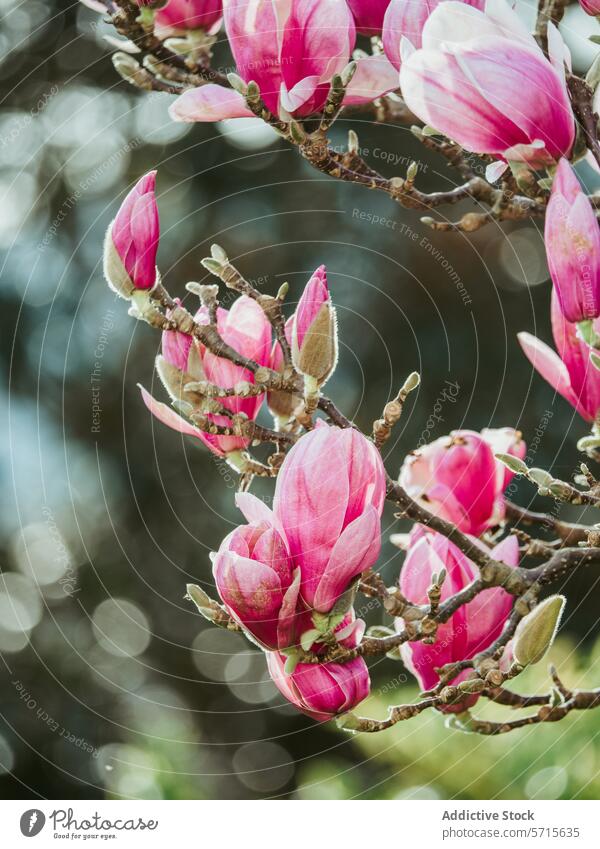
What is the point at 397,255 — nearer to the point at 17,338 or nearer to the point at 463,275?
the point at 463,275

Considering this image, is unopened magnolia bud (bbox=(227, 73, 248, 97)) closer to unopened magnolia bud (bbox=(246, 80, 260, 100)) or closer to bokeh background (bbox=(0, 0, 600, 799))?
unopened magnolia bud (bbox=(246, 80, 260, 100))

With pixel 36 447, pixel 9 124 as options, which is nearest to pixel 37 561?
pixel 36 447

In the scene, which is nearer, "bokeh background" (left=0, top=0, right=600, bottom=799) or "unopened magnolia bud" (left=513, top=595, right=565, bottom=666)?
"unopened magnolia bud" (left=513, top=595, right=565, bottom=666)

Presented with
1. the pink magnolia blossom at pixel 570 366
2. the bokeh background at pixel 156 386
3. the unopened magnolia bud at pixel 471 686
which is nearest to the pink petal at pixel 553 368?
the pink magnolia blossom at pixel 570 366

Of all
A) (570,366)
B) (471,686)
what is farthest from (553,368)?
(471,686)

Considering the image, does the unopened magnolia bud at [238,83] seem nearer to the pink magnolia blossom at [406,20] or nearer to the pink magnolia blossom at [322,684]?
the pink magnolia blossom at [406,20]

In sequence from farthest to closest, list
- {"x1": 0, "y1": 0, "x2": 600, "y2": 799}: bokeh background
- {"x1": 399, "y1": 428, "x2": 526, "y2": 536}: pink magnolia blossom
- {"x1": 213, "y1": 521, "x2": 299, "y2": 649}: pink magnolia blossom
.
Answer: {"x1": 0, "y1": 0, "x2": 600, "y2": 799}: bokeh background
{"x1": 399, "y1": 428, "x2": 526, "y2": 536}: pink magnolia blossom
{"x1": 213, "y1": 521, "x2": 299, "y2": 649}: pink magnolia blossom

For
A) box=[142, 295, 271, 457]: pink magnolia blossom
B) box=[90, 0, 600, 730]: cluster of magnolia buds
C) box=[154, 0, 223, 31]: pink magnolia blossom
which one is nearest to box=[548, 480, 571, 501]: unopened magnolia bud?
box=[90, 0, 600, 730]: cluster of magnolia buds

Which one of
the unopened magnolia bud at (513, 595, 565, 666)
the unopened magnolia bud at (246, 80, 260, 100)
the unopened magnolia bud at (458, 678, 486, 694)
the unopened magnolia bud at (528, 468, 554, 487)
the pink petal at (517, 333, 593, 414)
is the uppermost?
the unopened magnolia bud at (246, 80, 260, 100)
